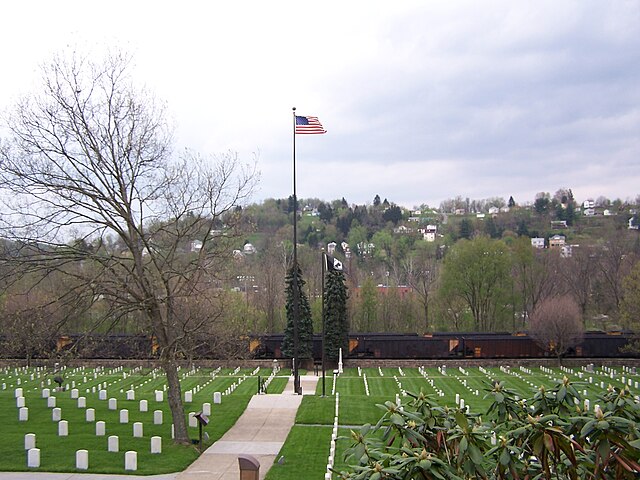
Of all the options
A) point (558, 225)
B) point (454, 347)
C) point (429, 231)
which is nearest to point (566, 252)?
point (429, 231)

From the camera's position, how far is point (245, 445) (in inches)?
811

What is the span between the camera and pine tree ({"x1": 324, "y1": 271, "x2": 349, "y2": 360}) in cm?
5038

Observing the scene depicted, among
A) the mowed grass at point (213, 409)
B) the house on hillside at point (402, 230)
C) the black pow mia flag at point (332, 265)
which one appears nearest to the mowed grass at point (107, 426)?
the mowed grass at point (213, 409)

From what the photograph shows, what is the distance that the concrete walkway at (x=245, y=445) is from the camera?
54.6ft

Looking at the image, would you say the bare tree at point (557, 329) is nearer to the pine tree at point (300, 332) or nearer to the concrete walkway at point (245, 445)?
the pine tree at point (300, 332)

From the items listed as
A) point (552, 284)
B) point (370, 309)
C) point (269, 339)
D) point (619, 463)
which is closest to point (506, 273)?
point (552, 284)

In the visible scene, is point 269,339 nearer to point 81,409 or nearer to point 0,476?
point 81,409

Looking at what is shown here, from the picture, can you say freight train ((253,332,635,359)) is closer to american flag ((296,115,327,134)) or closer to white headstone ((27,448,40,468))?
american flag ((296,115,327,134))

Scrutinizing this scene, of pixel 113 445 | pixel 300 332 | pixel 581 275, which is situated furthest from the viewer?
pixel 581 275

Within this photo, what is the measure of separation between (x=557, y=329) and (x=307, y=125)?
88.4 ft

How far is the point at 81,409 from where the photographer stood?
26.2 m

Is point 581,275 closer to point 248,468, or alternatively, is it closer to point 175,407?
point 175,407

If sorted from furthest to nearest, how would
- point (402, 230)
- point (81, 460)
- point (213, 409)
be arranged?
point (402, 230) → point (213, 409) → point (81, 460)

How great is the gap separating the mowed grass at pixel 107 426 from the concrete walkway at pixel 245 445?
13.5 inches
